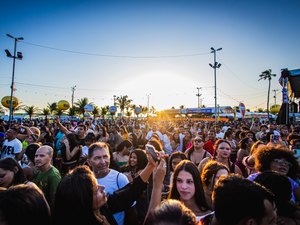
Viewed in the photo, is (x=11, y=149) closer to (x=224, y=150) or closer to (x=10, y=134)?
(x=10, y=134)

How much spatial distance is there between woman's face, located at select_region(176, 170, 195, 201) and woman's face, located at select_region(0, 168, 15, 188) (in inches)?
86.6

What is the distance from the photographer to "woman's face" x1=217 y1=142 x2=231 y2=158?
3.86 meters

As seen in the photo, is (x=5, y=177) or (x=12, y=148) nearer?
(x=5, y=177)

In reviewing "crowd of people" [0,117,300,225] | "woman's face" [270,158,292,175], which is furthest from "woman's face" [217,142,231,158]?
"woman's face" [270,158,292,175]

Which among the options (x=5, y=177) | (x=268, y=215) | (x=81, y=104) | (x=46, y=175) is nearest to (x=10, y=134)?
(x=46, y=175)

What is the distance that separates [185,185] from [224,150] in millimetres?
1947

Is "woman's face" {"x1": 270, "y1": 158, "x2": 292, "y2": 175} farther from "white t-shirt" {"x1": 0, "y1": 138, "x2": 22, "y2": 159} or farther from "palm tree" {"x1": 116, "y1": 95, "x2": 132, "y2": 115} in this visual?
"palm tree" {"x1": 116, "y1": 95, "x2": 132, "y2": 115}

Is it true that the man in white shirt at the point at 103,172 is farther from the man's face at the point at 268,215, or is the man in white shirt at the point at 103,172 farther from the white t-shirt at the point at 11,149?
the white t-shirt at the point at 11,149

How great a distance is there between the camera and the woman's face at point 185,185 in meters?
2.22

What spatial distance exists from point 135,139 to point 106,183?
6.39 metres

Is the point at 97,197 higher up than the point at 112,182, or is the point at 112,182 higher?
the point at 97,197

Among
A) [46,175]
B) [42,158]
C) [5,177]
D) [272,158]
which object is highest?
[272,158]

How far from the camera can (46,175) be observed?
2953 mm

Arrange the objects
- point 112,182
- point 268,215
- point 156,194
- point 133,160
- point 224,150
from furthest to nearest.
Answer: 1. point 133,160
2. point 224,150
3. point 112,182
4. point 156,194
5. point 268,215
